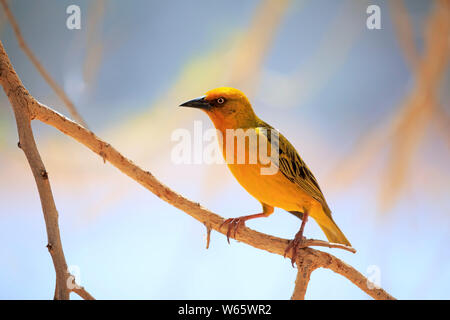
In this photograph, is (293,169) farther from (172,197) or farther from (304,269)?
(172,197)

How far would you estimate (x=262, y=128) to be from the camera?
1777 mm

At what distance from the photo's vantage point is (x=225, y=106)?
170 cm

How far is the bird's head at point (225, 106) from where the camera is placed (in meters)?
1.69

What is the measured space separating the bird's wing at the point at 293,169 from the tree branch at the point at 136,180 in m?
0.23

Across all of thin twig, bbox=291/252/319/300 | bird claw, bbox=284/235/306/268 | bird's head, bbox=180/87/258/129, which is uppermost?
bird's head, bbox=180/87/258/129

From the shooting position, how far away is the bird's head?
1687 millimetres

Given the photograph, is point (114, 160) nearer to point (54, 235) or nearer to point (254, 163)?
point (54, 235)

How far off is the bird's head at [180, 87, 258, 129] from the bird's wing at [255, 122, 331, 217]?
0.38 ft

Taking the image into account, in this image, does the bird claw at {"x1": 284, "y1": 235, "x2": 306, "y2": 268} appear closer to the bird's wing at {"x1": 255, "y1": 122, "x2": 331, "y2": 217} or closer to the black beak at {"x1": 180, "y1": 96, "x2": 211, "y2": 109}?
the bird's wing at {"x1": 255, "y1": 122, "x2": 331, "y2": 217}

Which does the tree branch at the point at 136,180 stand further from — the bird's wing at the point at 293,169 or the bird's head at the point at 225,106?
the bird's head at the point at 225,106

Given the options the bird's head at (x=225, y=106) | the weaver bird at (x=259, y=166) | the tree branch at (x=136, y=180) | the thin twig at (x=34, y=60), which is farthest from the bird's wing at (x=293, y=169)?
the thin twig at (x=34, y=60)

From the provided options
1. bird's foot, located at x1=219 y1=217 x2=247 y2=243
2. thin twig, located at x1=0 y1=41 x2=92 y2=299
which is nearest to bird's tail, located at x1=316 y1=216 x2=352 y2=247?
bird's foot, located at x1=219 y1=217 x2=247 y2=243

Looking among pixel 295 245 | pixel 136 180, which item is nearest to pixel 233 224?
pixel 295 245

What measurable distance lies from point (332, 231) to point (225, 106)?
74cm
